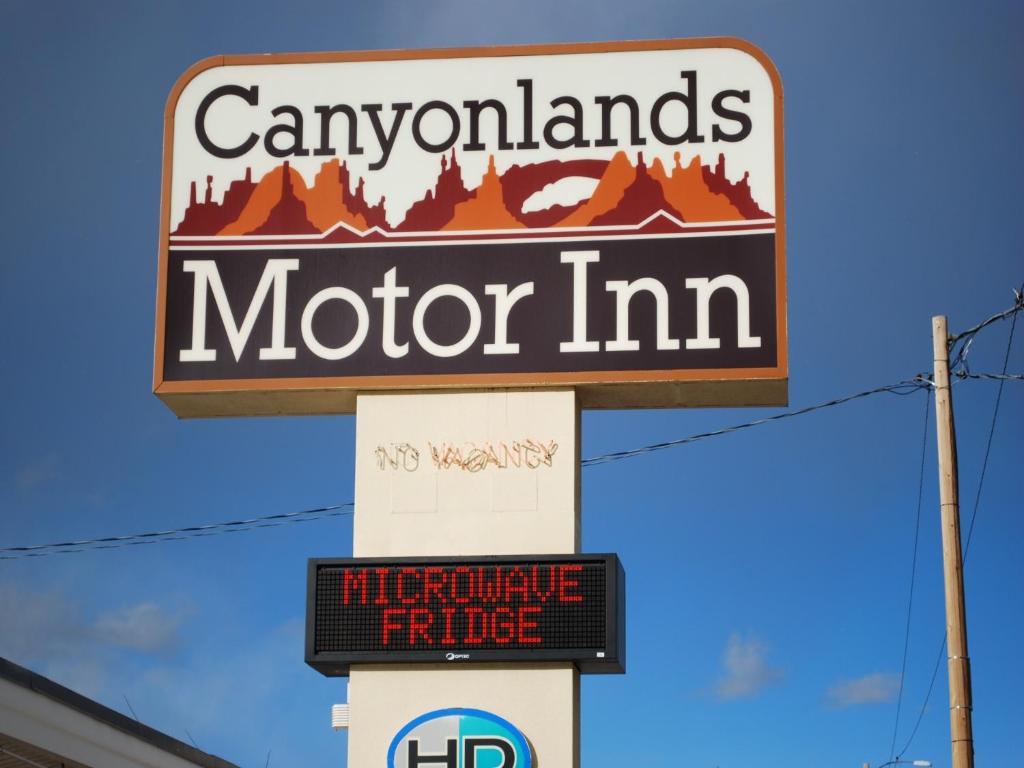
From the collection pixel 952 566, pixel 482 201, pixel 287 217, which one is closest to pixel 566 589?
pixel 482 201

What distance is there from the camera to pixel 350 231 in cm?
1653

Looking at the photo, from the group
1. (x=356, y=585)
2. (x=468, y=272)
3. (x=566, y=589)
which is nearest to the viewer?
(x=566, y=589)

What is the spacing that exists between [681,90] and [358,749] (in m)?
6.46

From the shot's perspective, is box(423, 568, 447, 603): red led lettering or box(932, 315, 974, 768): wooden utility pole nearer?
box(423, 568, 447, 603): red led lettering

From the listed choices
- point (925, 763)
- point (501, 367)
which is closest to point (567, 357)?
point (501, 367)

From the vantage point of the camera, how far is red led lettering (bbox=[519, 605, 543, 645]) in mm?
14719

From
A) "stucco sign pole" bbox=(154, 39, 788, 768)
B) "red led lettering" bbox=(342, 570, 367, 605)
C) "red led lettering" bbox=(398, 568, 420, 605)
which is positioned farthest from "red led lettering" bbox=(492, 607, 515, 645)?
"red led lettering" bbox=(342, 570, 367, 605)

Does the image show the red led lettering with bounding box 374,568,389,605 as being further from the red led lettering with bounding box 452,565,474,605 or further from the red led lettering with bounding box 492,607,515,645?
the red led lettering with bounding box 492,607,515,645

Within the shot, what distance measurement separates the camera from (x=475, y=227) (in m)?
16.5

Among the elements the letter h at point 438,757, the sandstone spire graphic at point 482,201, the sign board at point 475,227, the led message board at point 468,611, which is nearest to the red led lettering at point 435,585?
the led message board at point 468,611

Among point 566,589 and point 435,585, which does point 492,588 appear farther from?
point 566,589

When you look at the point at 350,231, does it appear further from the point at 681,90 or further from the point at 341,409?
the point at 681,90

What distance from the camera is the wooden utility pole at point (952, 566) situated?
730 inches

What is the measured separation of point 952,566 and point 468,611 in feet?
21.9
